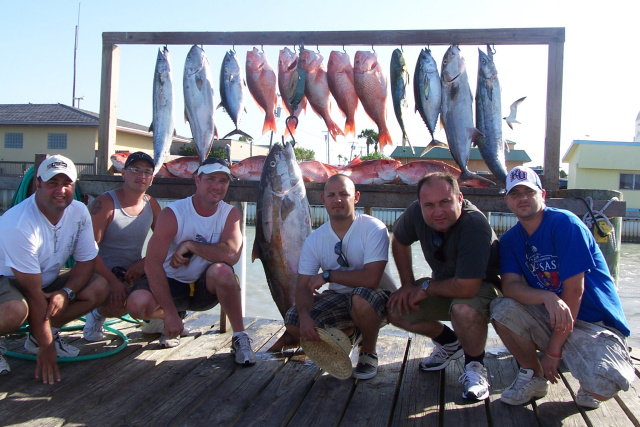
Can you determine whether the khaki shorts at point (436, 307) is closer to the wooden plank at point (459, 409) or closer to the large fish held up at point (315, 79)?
the wooden plank at point (459, 409)

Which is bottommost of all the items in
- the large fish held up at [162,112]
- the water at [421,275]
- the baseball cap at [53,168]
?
the water at [421,275]

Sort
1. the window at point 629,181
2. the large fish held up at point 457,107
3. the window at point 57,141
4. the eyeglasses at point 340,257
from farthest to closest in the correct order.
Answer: the window at point 57,141
the window at point 629,181
the large fish held up at point 457,107
the eyeglasses at point 340,257

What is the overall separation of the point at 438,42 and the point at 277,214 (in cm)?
180

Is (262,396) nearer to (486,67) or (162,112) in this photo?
(162,112)

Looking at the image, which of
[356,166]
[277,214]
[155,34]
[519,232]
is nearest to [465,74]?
[356,166]

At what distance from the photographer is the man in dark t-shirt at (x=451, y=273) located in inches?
115

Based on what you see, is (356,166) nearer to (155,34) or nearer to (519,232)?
(519,232)

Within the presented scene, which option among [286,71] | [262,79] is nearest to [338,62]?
[286,71]

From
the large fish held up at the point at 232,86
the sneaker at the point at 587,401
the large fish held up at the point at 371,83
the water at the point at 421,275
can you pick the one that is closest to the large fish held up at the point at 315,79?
the large fish held up at the point at 371,83

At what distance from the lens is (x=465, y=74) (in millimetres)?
3920

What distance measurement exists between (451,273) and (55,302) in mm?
2314

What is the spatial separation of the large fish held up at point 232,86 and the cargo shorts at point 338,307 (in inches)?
64.0

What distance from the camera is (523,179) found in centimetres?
288

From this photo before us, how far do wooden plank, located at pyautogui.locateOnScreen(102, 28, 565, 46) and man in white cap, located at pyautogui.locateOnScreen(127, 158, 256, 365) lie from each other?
1278 mm
